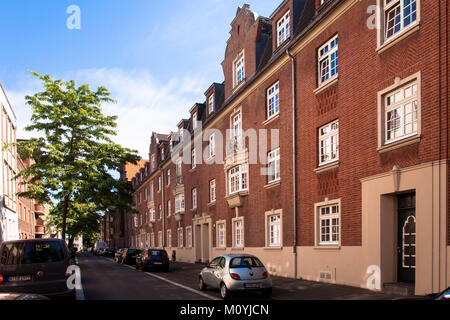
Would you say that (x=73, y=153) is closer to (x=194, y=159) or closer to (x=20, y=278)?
(x=194, y=159)

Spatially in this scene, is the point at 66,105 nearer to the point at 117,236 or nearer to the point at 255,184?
the point at 255,184

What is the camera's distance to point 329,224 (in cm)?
1502

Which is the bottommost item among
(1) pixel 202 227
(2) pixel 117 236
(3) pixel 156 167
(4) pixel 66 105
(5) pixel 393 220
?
(2) pixel 117 236

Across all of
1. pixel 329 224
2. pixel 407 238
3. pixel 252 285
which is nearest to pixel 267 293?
pixel 252 285

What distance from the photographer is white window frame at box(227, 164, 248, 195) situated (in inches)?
888

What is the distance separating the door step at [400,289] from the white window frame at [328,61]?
24.3 feet

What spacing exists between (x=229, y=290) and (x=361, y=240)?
4.64m

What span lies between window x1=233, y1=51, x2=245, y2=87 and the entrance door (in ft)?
46.2

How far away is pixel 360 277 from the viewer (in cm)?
1284

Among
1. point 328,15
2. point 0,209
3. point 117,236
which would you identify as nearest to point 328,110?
point 328,15

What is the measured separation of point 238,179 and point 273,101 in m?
5.79

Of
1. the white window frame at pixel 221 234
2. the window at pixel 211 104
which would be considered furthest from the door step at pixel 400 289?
the window at pixel 211 104

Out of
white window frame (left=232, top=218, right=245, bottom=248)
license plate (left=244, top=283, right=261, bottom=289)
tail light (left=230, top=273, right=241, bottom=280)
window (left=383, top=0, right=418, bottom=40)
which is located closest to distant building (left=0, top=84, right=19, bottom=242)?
white window frame (left=232, top=218, right=245, bottom=248)

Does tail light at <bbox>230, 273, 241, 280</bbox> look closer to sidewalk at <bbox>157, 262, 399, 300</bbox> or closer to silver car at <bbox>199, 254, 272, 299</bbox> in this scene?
silver car at <bbox>199, 254, 272, 299</bbox>
